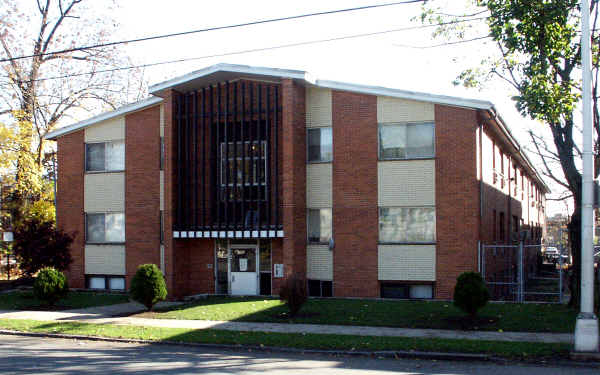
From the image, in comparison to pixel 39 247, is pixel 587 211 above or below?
above

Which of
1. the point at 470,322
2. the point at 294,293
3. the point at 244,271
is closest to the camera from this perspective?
the point at 470,322

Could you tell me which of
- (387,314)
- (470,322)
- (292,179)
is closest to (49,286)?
(292,179)

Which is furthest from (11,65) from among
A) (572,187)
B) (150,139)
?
(572,187)

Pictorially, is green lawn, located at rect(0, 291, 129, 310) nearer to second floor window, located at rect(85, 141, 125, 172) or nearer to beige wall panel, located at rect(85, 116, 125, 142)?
second floor window, located at rect(85, 141, 125, 172)

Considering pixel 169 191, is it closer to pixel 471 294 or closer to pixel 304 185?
pixel 304 185

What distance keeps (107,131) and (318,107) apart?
925cm

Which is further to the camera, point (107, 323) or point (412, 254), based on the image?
point (412, 254)

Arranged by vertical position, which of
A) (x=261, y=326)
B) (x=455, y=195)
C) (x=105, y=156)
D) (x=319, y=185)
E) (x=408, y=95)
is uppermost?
(x=408, y=95)

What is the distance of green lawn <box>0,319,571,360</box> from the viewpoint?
457 inches

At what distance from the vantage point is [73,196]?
81.0 feet

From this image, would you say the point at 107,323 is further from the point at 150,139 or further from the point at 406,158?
the point at 406,158

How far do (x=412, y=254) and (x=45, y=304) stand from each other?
12.8 metres

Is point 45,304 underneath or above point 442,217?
underneath

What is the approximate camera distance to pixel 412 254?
65.7 feet
